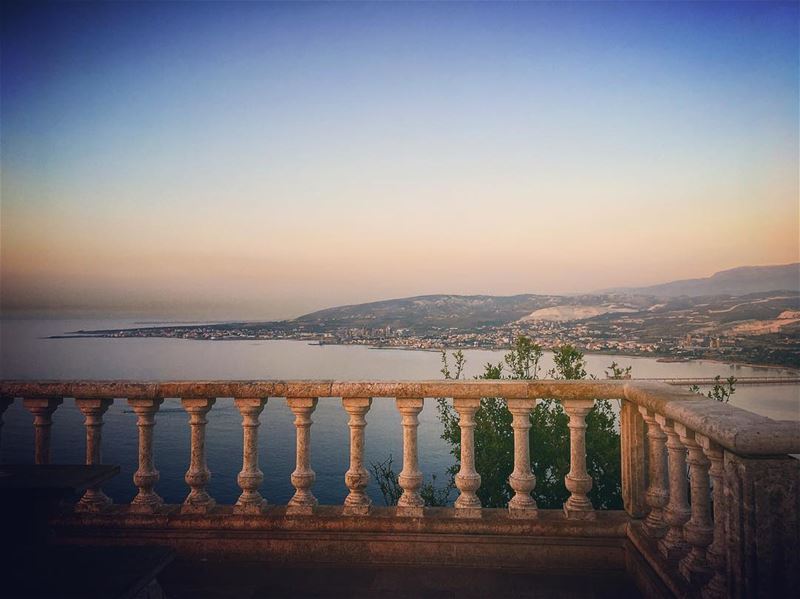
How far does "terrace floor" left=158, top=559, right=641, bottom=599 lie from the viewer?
10.5ft

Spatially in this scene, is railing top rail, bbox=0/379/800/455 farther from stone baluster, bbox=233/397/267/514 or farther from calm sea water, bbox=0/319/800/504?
calm sea water, bbox=0/319/800/504

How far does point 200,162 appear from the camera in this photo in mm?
19031

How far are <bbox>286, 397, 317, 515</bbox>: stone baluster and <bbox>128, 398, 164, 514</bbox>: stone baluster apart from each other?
1.07m

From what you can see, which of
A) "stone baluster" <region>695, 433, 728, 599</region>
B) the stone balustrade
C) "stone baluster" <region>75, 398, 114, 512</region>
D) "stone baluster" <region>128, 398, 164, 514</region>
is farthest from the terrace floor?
"stone baluster" <region>695, 433, 728, 599</region>

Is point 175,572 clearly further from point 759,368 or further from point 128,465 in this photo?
point 128,465

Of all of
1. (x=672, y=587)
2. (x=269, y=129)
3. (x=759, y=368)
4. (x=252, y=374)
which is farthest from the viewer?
(x=252, y=374)

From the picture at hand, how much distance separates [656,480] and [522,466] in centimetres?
89

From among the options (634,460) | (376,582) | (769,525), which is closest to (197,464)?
(376,582)

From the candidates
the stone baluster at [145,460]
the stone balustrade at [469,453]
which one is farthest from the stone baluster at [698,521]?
the stone baluster at [145,460]

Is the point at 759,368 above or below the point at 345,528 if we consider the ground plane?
above

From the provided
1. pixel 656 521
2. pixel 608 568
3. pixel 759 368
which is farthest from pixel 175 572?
pixel 759 368

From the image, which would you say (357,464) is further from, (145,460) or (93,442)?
(93,442)

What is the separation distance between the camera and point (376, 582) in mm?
3348

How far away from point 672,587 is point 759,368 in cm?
590
